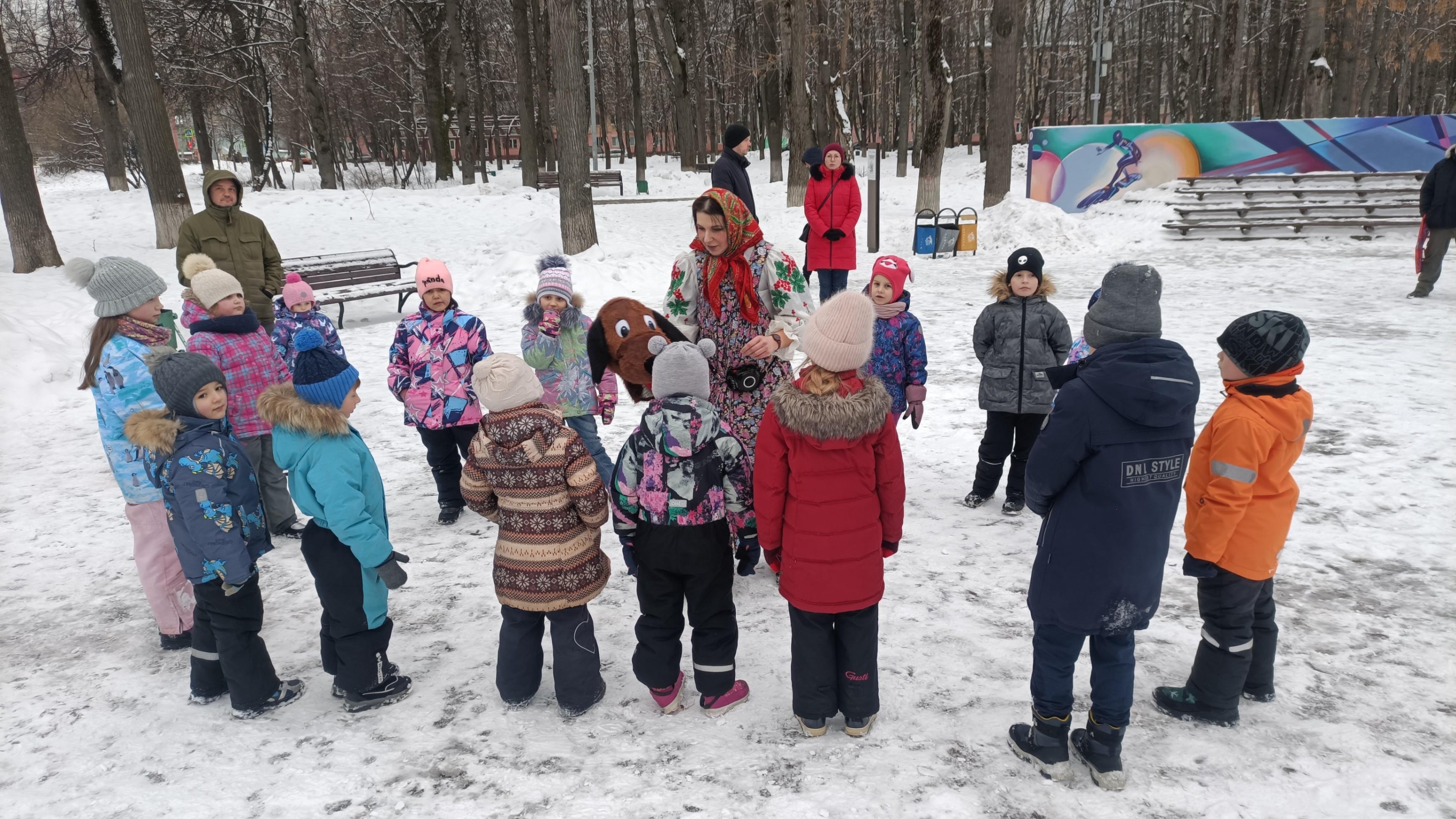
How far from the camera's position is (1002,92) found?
50.9 feet

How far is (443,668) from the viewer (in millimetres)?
3525

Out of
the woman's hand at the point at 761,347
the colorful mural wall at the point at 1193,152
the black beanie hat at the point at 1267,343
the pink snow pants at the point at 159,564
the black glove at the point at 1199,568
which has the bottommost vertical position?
the pink snow pants at the point at 159,564

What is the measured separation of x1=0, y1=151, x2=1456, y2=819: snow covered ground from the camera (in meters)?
2.70

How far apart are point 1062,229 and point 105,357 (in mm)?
14303

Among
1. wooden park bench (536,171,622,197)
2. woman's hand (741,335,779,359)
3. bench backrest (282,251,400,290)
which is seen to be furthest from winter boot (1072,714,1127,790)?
wooden park bench (536,171,622,197)

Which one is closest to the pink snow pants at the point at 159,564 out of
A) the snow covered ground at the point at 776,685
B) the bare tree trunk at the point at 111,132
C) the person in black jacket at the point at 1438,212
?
the snow covered ground at the point at 776,685

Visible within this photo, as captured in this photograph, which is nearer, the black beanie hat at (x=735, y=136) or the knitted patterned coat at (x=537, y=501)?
the knitted patterned coat at (x=537, y=501)

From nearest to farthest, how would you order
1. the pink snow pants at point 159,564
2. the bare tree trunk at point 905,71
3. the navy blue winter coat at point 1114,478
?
the navy blue winter coat at point 1114,478 < the pink snow pants at point 159,564 < the bare tree trunk at point 905,71

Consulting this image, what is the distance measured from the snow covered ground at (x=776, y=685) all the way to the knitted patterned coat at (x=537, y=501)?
580 millimetres

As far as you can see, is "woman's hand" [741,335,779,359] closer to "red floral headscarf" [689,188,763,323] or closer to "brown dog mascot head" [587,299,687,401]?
"red floral headscarf" [689,188,763,323]

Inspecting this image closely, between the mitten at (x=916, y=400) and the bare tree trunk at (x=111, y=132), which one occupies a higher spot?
the bare tree trunk at (x=111, y=132)

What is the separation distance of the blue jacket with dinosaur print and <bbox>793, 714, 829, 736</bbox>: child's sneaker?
2232 mm

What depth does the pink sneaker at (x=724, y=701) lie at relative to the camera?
3150 millimetres

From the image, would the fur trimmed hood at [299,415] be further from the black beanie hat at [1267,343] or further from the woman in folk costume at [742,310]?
the black beanie hat at [1267,343]
